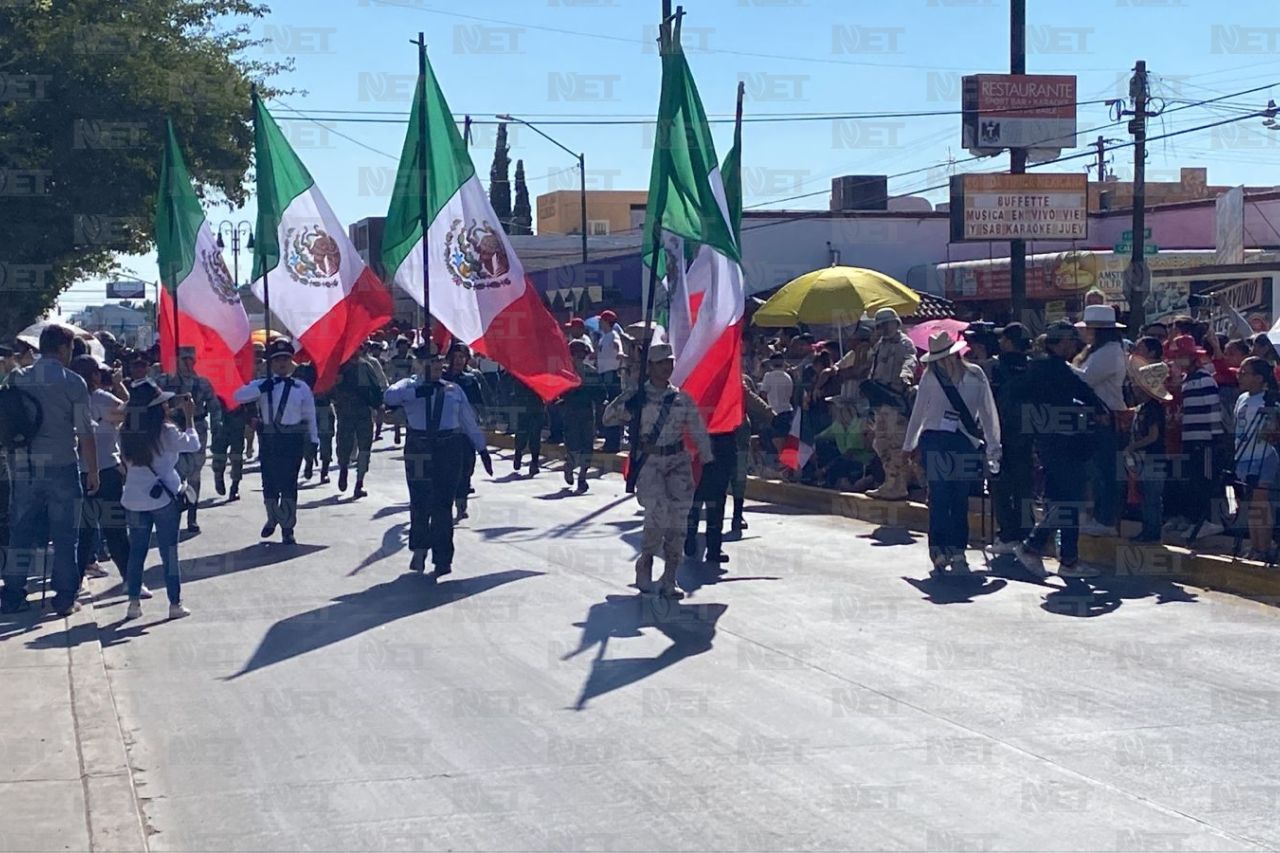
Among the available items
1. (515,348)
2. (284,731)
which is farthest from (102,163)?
(284,731)

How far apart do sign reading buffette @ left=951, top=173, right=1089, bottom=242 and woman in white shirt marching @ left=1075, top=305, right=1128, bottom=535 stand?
8720mm

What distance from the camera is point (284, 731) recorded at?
802cm

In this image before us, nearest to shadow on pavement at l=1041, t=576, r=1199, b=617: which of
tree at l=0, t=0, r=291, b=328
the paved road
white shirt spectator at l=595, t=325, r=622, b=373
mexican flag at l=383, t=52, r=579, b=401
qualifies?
the paved road

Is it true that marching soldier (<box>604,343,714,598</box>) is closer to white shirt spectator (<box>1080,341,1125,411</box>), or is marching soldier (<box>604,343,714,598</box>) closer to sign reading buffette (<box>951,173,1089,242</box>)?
white shirt spectator (<box>1080,341,1125,411</box>)

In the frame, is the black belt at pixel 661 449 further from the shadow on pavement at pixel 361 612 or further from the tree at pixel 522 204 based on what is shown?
the tree at pixel 522 204

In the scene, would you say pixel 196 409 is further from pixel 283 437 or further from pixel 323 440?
pixel 323 440

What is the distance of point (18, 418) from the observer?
1110cm

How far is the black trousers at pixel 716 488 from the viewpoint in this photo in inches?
517

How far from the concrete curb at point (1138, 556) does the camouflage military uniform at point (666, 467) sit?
12.3 feet

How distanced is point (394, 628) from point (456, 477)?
8.81 feet

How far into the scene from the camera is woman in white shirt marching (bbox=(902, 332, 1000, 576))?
12359 millimetres

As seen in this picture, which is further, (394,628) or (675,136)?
(675,136)

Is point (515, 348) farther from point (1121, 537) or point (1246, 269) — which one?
point (1246, 269)

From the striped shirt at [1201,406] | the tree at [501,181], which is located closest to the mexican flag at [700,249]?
the striped shirt at [1201,406]
